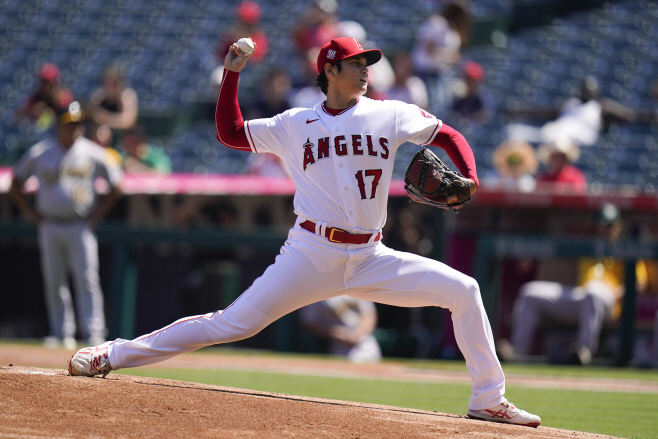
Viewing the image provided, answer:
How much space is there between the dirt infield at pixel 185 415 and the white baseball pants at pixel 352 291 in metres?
0.25

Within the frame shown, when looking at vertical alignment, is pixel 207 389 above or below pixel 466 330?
below

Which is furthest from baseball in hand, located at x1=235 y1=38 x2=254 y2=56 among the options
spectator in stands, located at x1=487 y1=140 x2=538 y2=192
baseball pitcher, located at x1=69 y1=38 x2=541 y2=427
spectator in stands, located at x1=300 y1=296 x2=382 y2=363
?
spectator in stands, located at x1=487 y1=140 x2=538 y2=192

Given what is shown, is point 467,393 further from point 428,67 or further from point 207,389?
point 428,67

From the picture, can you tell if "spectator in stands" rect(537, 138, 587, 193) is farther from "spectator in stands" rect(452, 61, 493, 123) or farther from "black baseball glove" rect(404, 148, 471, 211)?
"black baseball glove" rect(404, 148, 471, 211)

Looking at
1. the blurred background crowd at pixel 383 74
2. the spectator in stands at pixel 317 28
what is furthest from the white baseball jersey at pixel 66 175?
the spectator in stands at pixel 317 28

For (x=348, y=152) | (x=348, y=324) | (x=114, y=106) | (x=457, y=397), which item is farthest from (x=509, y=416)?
(x=114, y=106)

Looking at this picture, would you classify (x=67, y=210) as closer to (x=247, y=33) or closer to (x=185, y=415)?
(x=247, y=33)

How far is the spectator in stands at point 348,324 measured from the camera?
25.8ft

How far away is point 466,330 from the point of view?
155 inches

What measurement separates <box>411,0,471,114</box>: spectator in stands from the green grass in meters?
5.15

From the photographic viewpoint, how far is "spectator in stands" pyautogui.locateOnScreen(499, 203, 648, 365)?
749cm

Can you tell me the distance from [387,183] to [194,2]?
40.4 feet

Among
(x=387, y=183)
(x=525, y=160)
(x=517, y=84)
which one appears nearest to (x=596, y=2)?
(x=517, y=84)

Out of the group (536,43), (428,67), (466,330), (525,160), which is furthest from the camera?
(536,43)
